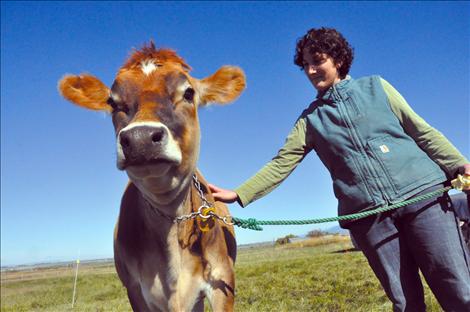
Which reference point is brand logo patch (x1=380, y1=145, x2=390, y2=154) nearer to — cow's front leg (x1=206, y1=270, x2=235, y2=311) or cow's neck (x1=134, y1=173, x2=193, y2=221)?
cow's neck (x1=134, y1=173, x2=193, y2=221)

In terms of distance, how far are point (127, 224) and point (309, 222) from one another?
171 centimetres

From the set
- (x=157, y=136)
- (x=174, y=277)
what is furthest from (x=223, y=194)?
(x=157, y=136)

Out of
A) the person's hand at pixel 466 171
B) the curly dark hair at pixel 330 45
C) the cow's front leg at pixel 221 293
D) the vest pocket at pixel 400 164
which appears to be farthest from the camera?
the cow's front leg at pixel 221 293

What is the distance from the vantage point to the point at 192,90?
4.01 metres

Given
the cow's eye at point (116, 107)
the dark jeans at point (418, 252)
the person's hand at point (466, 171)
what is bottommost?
the dark jeans at point (418, 252)

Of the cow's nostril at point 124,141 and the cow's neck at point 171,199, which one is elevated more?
the cow's nostril at point 124,141

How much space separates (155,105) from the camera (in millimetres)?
3385

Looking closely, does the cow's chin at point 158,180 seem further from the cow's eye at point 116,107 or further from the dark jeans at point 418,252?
the dark jeans at point 418,252

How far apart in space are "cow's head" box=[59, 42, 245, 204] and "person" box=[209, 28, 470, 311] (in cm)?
105

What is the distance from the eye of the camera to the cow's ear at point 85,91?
14.2 feet

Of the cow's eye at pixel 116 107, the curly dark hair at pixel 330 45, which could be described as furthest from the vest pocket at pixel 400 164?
the cow's eye at pixel 116 107

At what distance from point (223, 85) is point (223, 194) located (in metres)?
1.14

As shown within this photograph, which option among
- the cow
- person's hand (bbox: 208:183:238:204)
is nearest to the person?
person's hand (bbox: 208:183:238:204)

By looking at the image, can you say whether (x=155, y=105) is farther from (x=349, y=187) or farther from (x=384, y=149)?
(x=384, y=149)
